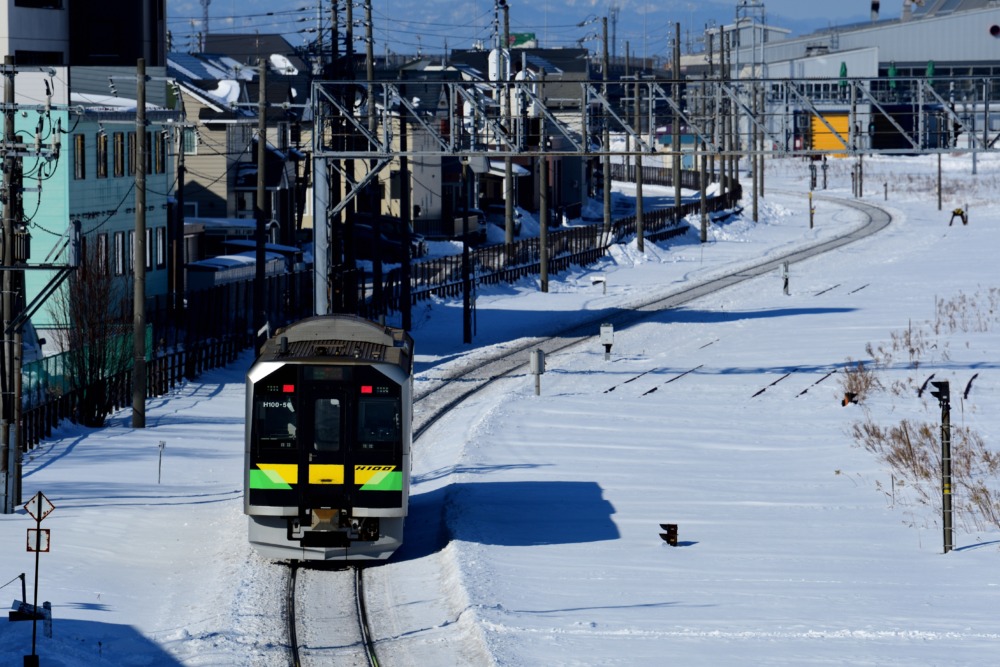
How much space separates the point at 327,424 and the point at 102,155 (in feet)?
80.0

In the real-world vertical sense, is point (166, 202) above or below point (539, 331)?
above

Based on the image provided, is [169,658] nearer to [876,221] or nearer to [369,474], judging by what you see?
[369,474]

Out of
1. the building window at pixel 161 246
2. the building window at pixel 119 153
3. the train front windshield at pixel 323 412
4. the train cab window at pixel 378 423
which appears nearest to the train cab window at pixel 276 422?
the train front windshield at pixel 323 412

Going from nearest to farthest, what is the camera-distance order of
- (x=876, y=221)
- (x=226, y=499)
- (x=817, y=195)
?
(x=226, y=499) < (x=876, y=221) < (x=817, y=195)

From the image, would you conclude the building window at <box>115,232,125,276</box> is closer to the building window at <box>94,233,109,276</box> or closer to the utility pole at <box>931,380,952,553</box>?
the building window at <box>94,233,109,276</box>

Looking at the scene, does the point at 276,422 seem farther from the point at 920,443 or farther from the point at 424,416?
the point at 920,443

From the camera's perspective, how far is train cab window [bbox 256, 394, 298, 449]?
18484 millimetres

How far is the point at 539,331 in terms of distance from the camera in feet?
148

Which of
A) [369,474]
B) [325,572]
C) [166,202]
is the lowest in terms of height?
[325,572]

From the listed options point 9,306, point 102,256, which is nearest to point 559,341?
point 102,256

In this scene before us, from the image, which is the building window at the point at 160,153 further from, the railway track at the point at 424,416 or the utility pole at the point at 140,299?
the utility pole at the point at 140,299

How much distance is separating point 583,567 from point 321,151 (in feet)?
50.0

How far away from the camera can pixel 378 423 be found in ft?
61.2

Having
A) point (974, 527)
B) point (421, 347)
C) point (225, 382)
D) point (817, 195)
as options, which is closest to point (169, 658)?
point (974, 527)
